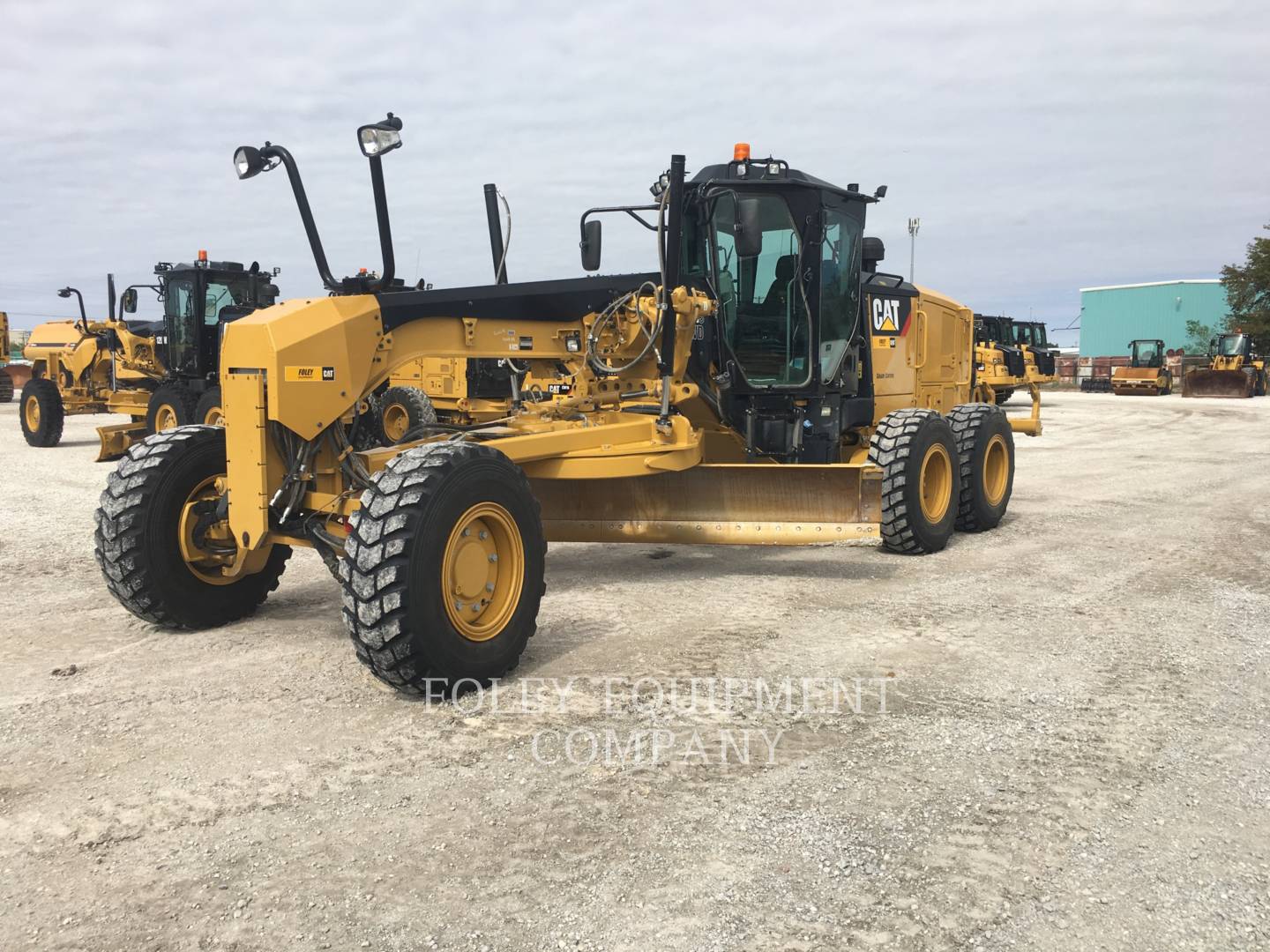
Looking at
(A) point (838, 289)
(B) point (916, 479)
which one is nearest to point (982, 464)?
(B) point (916, 479)

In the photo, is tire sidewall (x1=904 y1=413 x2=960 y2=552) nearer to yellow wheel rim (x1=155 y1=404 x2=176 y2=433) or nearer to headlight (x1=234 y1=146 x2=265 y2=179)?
headlight (x1=234 y1=146 x2=265 y2=179)

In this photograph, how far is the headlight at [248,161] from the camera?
453 cm

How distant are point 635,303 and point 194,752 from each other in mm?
3737

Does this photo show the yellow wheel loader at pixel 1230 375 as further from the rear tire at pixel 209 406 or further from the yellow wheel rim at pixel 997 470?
the rear tire at pixel 209 406

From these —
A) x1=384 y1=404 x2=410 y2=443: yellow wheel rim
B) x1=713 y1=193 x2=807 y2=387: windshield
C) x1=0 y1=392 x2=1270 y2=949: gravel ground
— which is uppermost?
x1=713 y1=193 x2=807 y2=387: windshield

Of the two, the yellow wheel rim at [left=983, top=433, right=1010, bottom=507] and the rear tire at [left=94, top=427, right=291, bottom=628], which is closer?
the rear tire at [left=94, top=427, right=291, bottom=628]

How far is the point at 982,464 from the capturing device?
8297 millimetres

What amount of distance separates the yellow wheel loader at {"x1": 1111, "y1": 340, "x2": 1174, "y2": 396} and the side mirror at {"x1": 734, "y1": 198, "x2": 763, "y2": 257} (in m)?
36.0

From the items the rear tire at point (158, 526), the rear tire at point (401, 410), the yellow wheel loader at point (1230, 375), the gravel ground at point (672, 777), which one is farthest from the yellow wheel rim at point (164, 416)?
the yellow wheel loader at point (1230, 375)

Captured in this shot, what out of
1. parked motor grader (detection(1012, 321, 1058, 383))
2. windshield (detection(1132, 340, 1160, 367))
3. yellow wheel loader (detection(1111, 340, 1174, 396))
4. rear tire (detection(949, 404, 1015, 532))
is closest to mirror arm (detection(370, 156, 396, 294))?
rear tire (detection(949, 404, 1015, 532))

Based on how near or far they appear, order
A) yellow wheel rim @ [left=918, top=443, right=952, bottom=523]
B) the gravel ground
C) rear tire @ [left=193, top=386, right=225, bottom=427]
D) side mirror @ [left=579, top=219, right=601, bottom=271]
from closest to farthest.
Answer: the gravel ground → side mirror @ [left=579, top=219, right=601, bottom=271] → yellow wheel rim @ [left=918, top=443, right=952, bottom=523] → rear tire @ [left=193, top=386, right=225, bottom=427]

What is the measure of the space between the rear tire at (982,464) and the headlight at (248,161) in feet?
18.3

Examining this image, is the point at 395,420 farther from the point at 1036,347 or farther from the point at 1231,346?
the point at 1231,346

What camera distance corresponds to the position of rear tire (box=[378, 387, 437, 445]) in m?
12.1
